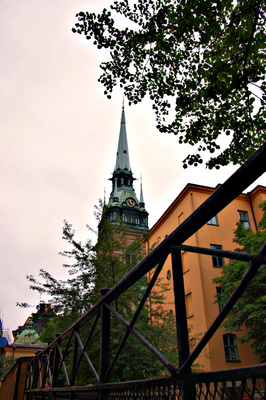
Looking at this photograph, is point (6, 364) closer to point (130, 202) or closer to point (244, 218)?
point (244, 218)

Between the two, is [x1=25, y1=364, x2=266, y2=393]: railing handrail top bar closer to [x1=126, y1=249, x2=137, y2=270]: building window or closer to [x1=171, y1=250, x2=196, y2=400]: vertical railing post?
[x1=171, y1=250, x2=196, y2=400]: vertical railing post

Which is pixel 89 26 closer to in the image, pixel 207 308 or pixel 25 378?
pixel 25 378

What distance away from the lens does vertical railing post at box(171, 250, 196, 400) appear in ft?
4.68

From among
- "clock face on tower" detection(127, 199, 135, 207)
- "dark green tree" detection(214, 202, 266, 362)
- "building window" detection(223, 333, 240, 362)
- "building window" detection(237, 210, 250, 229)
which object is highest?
"clock face on tower" detection(127, 199, 135, 207)

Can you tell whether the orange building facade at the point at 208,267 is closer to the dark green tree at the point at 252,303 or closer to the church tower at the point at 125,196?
the dark green tree at the point at 252,303

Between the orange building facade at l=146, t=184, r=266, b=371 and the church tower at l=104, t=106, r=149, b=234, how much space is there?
37046 mm

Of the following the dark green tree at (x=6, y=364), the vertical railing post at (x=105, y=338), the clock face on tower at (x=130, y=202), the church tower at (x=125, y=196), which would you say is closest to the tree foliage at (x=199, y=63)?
the vertical railing post at (x=105, y=338)

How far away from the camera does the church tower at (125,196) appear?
62.8 m

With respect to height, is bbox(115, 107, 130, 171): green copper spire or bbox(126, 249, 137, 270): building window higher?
bbox(115, 107, 130, 171): green copper spire

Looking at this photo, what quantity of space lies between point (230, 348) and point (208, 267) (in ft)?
15.6

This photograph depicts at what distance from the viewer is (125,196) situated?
6656 cm

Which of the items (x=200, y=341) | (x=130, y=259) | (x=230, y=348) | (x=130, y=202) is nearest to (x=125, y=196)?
(x=130, y=202)

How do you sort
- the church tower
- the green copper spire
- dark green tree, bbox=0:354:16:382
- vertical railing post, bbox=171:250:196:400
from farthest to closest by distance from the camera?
the green copper spire, the church tower, dark green tree, bbox=0:354:16:382, vertical railing post, bbox=171:250:196:400

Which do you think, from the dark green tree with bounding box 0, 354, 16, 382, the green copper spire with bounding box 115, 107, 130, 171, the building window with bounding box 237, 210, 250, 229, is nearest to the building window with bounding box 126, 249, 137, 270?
the building window with bounding box 237, 210, 250, 229
